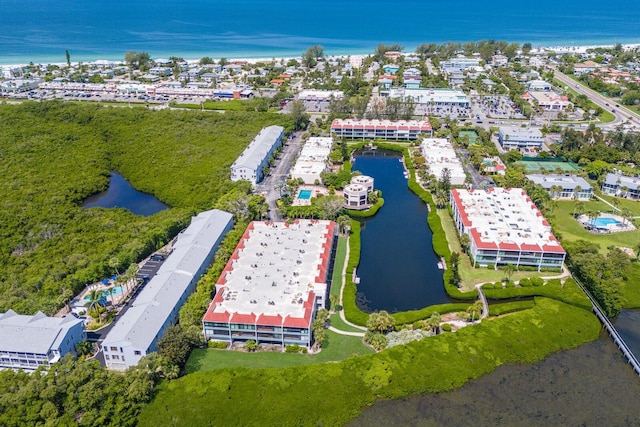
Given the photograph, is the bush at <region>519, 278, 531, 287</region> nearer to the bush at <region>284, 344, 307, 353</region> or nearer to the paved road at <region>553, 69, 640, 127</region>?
the bush at <region>284, 344, 307, 353</region>

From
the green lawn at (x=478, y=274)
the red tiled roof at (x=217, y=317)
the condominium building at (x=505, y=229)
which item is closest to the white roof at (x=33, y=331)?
the red tiled roof at (x=217, y=317)

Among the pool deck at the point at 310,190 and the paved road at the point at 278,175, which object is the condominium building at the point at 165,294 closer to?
the paved road at the point at 278,175

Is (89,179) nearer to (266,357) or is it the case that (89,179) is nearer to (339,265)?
(339,265)

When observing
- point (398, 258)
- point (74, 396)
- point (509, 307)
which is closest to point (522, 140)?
point (398, 258)

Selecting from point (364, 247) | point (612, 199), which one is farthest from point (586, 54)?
point (364, 247)

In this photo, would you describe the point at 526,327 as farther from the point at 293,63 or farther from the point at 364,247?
the point at 293,63
